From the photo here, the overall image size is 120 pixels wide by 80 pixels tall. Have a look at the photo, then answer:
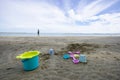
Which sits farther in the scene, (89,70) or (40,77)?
(89,70)

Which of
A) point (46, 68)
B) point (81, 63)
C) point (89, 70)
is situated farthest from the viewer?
point (81, 63)

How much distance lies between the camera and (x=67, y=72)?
131 inches

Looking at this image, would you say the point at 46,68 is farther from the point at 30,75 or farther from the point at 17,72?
the point at 17,72

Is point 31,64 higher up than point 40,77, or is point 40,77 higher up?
point 31,64

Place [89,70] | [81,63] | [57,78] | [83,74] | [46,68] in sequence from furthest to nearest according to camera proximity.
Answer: [81,63] → [46,68] → [89,70] → [83,74] → [57,78]

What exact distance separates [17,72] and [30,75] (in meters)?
0.65

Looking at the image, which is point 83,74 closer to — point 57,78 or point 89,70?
point 89,70

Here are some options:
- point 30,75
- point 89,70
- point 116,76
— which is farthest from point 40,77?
point 116,76

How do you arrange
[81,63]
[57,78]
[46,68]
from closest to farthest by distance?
[57,78] → [46,68] → [81,63]

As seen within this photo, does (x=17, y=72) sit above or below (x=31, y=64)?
below

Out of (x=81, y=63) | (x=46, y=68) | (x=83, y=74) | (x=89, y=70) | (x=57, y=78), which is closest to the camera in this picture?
(x=57, y=78)

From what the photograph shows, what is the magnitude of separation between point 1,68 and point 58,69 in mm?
2378

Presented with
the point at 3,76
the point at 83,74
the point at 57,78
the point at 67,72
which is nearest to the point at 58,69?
the point at 67,72

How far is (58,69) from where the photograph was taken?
11.8 feet
